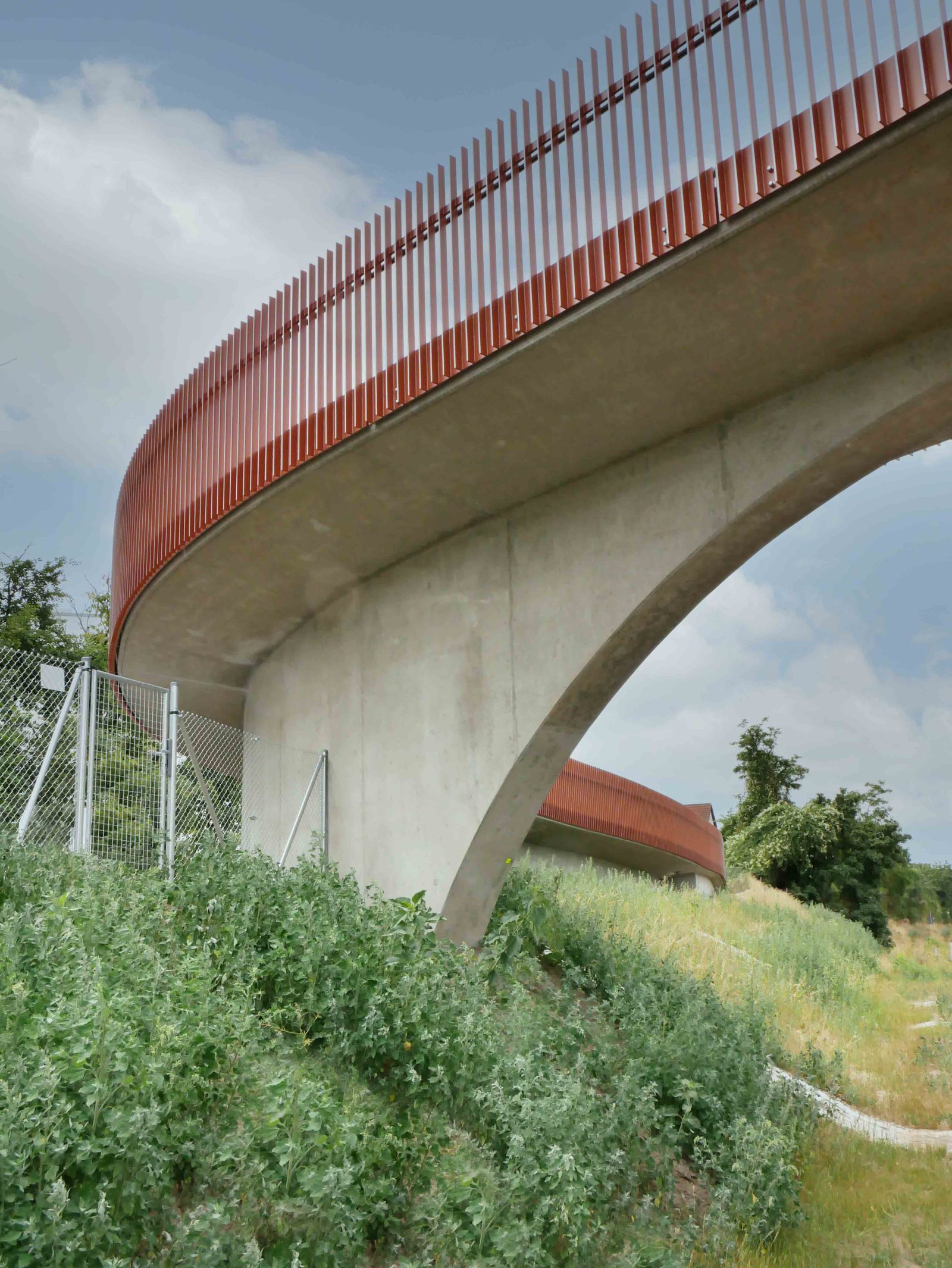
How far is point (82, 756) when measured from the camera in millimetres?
7148

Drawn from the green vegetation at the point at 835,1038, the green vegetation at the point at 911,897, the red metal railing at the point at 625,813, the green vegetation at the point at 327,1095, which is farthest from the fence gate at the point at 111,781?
the green vegetation at the point at 911,897

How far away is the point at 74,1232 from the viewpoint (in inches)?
128

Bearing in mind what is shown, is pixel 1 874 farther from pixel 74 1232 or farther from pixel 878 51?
pixel 878 51

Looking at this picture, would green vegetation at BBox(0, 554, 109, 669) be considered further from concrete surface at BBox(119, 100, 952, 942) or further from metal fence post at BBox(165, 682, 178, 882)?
metal fence post at BBox(165, 682, 178, 882)

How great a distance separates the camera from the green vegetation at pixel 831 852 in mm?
30969

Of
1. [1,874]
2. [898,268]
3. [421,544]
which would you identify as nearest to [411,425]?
[421,544]

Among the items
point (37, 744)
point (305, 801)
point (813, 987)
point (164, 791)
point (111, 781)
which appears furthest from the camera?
point (813, 987)

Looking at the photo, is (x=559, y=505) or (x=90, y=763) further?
(x=559, y=505)

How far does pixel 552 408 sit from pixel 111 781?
204 inches

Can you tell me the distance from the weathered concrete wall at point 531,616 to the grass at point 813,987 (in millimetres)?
2751

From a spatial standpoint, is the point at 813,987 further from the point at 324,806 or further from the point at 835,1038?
the point at 324,806

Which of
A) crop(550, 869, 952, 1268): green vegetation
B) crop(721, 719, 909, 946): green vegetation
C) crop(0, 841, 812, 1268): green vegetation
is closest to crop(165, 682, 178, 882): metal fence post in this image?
crop(0, 841, 812, 1268): green vegetation

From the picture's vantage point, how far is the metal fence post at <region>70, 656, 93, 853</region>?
7016 mm

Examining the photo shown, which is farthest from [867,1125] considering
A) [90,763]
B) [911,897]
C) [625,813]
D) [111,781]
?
[911,897]
